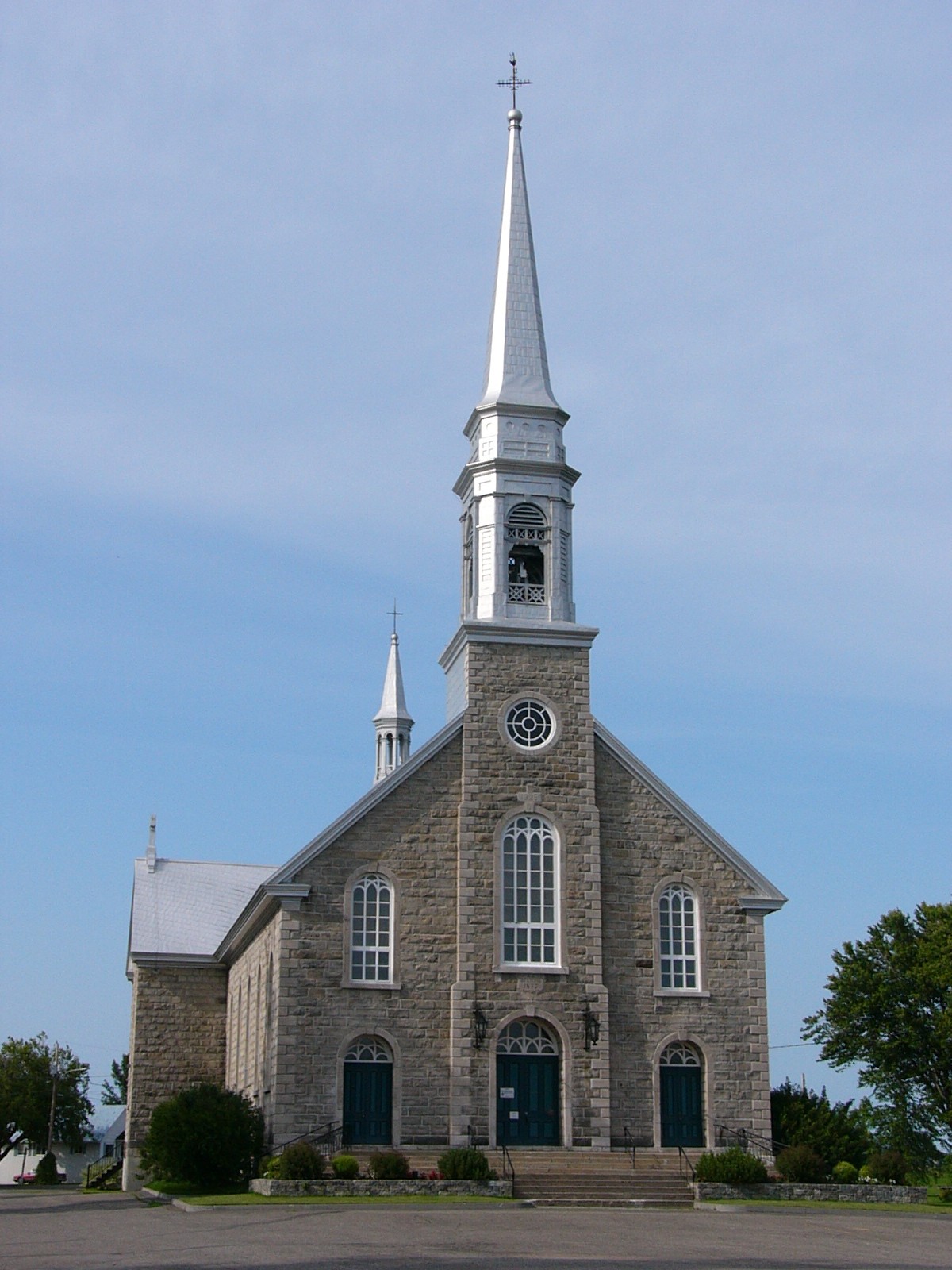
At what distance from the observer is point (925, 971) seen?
132ft

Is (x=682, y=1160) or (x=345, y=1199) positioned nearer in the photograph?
(x=345, y=1199)

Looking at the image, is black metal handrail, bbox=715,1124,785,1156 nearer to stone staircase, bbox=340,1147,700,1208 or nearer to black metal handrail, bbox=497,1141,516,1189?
stone staircase, bbox=340,1147,700,1208

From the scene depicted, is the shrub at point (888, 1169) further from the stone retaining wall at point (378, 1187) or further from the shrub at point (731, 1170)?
the stone retaining wall at point (378, 1187)

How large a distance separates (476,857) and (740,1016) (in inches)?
282

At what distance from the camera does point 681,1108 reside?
3456 cm

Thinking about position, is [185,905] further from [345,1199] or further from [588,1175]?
[345,1199]

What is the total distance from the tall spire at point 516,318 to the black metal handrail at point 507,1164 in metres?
17.8

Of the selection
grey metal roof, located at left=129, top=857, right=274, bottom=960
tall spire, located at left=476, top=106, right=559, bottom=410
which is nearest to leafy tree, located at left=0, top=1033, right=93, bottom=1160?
grey metal roof, located at left=129, top=857, right=274, bottom=960

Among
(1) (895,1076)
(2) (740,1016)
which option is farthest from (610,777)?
(1) (895,1076)

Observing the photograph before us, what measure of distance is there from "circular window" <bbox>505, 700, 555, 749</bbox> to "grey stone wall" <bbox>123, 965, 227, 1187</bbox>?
1564cm

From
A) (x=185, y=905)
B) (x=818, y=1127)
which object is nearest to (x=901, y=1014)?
(x=818, y=1127)

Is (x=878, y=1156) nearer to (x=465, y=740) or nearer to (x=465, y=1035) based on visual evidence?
(x=465, y=1035)

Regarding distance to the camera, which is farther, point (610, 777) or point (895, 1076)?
point (895, 1076)

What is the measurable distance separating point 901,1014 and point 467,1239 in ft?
78.1
